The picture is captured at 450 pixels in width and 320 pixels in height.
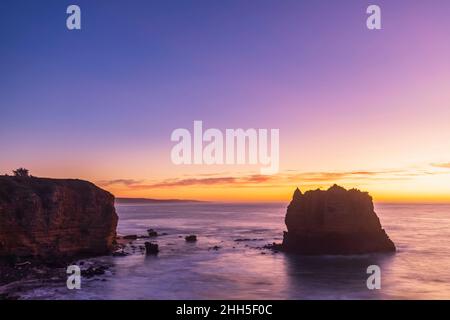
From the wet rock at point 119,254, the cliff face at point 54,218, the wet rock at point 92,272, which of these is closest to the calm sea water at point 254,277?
the wet rock at point 92,272

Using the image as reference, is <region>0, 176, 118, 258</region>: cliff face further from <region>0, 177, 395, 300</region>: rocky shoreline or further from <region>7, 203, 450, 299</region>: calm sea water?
<region>7, 203, 450, 299</region>: calm sea water

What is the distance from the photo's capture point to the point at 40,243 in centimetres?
5619

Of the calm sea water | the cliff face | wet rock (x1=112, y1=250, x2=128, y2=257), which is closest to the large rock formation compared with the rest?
the calm sea water

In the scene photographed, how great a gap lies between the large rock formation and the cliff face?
31.2 metres

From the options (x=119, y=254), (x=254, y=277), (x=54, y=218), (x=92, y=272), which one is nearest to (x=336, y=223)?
(x=254, y=277)

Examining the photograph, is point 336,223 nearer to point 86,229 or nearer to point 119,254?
point 119,254

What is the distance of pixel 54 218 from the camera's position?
5878 centimetres

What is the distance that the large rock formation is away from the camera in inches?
2699

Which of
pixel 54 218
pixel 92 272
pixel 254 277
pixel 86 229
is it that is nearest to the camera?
pixel 92 272

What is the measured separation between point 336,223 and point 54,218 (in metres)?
42.1
